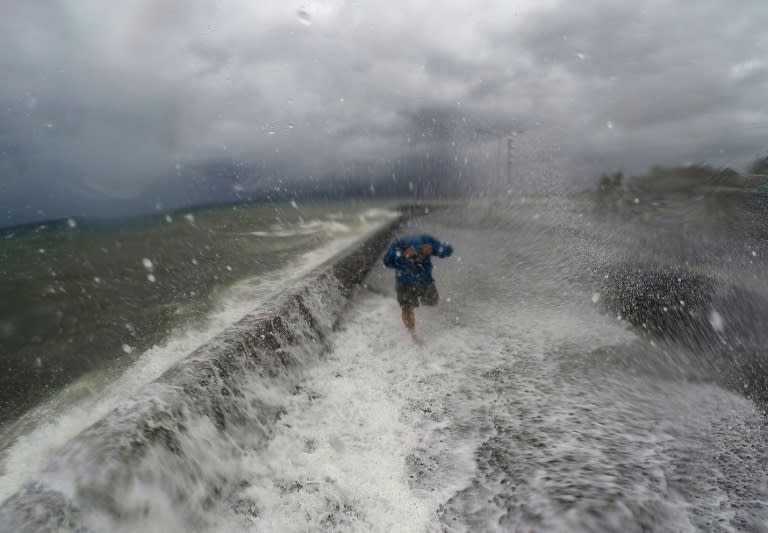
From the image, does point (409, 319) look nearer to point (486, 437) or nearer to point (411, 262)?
point (411, 262)

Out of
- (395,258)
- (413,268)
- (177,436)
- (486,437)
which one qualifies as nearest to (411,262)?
(413,268)

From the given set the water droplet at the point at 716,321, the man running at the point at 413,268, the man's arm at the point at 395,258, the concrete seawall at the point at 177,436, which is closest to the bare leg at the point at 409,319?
the man running at the point at 413,268

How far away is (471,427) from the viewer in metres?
2.88

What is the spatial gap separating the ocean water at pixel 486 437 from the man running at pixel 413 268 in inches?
15.2

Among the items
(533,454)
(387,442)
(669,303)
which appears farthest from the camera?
(669,303)

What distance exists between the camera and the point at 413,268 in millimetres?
5336

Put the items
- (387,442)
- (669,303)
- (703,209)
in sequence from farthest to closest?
(703,209), (669,303), (387,442)

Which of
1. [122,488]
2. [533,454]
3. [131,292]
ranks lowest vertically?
[131,292]

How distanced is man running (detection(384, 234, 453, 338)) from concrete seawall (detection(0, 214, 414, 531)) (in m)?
1.54

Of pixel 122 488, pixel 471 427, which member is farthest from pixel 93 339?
pixel 471 427

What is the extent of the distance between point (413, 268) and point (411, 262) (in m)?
0.09

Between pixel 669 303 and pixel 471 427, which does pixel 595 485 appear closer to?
pixel 471 427

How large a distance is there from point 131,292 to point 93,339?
17.1ft

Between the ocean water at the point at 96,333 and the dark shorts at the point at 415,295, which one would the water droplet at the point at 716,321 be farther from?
the ocean water at the point at 96,333
